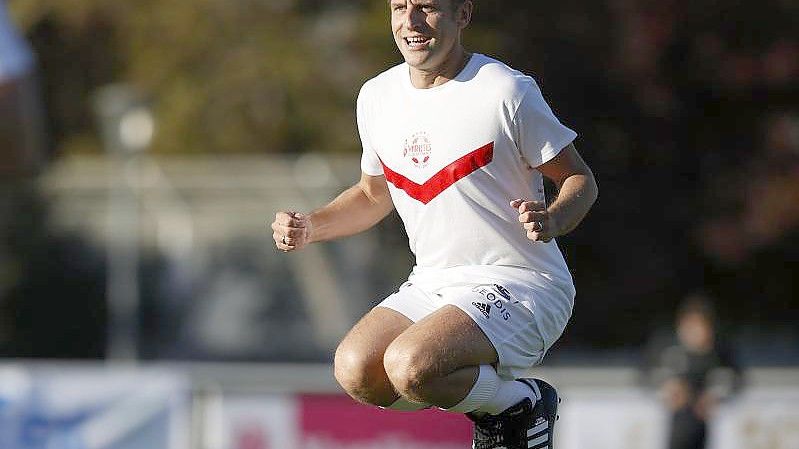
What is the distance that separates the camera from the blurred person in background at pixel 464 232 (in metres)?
6.27

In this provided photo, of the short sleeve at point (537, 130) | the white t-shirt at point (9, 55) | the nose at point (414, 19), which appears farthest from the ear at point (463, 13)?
the white t-shirt at point (9, 55)

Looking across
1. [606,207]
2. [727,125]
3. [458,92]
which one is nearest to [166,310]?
[606,207]

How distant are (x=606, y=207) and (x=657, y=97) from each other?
1.45 m

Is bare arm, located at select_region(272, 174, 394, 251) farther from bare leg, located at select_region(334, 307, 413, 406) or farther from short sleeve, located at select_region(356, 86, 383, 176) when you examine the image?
bare leg, located at select_region(334, 307, 413, 406)

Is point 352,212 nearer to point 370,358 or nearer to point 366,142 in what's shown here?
point 366,142

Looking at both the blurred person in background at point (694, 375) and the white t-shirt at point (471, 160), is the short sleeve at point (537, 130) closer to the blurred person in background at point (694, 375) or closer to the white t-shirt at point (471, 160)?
the white t-shirt at point (471, 160)

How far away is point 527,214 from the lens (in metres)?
5.96

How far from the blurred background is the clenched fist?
12166mm

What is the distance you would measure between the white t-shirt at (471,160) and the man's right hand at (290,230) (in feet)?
1.22

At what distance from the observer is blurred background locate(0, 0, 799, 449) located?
21125 millimetres

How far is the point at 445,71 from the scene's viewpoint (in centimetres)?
646

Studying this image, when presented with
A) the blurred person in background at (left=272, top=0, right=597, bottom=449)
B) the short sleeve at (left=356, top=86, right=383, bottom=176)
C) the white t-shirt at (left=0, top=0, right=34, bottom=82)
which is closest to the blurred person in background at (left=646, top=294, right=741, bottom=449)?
the white t-shirt at (left=0, top=0, right=34, bottom=82)

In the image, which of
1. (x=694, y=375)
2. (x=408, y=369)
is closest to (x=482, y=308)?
(x=408, y=369)

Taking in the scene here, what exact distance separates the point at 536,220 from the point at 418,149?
663 millimetres
